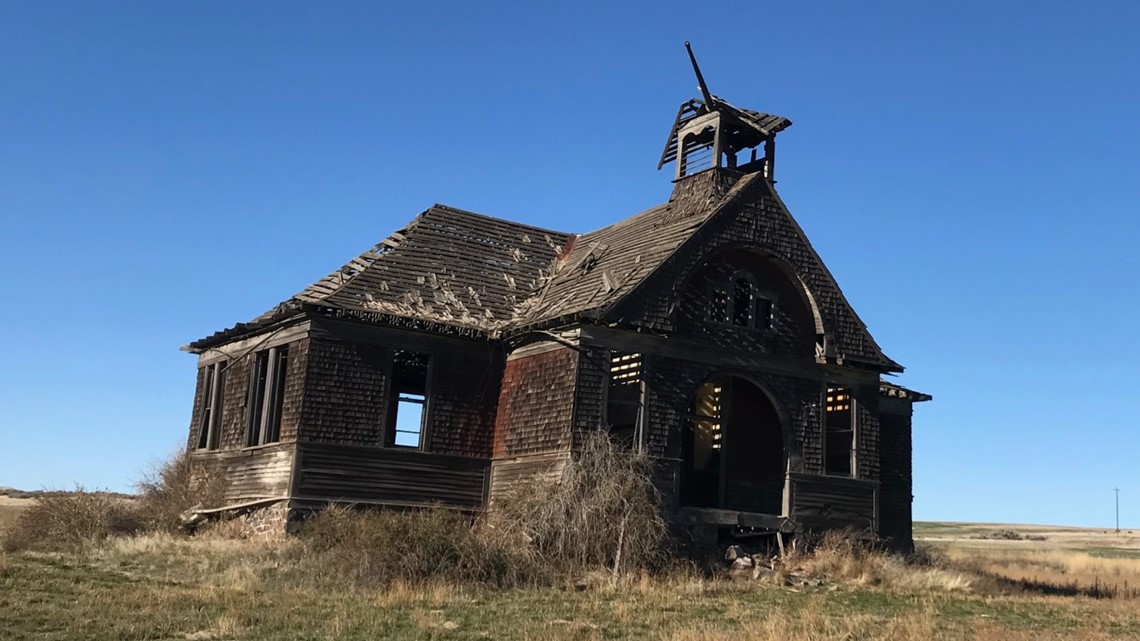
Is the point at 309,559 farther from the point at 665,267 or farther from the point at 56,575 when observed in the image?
the point at 665,267

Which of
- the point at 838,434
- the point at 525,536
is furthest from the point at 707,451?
the point at 525,536

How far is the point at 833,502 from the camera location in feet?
83.1

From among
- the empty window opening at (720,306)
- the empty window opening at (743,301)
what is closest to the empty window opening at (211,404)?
the empty window opening at (720,306)

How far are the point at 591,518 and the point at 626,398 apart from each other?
15.3 ft

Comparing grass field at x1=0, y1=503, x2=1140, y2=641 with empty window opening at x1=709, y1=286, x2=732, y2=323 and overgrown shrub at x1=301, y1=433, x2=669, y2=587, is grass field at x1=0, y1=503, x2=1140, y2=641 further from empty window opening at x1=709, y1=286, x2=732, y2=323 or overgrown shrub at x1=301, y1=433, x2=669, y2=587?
empty window opening at x1=709, y1=286, x2=732, y2=323

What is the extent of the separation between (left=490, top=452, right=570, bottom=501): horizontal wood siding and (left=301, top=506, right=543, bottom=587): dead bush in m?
2.26

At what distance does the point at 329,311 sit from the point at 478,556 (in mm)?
6684

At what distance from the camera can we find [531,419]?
79.0 feet

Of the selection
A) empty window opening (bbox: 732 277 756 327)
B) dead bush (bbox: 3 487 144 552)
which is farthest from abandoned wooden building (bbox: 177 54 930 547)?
dead bush (bbox: 3 487 144 552)

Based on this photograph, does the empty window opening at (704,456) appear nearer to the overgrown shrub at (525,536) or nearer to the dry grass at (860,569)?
the dry grass at (860,569)

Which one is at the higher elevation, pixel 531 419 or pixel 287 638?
pixel 531 419

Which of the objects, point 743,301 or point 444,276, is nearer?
point 743,301

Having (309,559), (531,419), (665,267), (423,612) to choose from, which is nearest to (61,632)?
(423,612)

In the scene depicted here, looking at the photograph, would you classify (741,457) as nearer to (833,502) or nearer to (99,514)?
(833,502)
